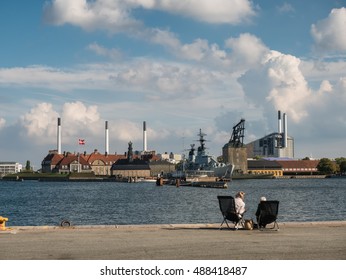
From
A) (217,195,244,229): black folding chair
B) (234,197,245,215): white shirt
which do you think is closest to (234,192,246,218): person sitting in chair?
(234,197,245,215): white shirt

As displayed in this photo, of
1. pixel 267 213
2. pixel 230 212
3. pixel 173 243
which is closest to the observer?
pixel 173 243

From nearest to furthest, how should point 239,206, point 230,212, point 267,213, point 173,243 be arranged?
point 173,243 < point 267,213 < point 230,212 < point 239,206

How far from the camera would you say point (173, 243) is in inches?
483

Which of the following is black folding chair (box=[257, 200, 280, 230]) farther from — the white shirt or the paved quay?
the white shirt

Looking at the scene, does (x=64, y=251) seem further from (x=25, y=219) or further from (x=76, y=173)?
(x=76, y=173)

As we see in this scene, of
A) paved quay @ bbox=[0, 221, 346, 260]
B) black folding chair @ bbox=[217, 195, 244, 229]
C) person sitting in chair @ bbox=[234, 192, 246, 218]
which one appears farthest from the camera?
person sitting in chair @ bbox=[234, 192, 246, 218]

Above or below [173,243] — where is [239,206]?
above

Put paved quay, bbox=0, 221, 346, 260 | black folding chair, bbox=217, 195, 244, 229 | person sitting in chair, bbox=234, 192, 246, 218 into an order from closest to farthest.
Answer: paved quay, bbox=0, 221, 346, 260 < black folding chair, bbox=217, 195, 244, 229 < person sitting in chair, bbox=234, 192, 246, 218

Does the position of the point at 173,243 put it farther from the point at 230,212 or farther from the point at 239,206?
the point at 239,206

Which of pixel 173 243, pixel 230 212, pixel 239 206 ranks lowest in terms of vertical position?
pixel 173 243

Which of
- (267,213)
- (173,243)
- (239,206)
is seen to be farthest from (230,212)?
(173,243)

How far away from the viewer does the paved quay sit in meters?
10.7

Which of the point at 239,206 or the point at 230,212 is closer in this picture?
the point at 230,212

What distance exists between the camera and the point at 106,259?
10273mm
